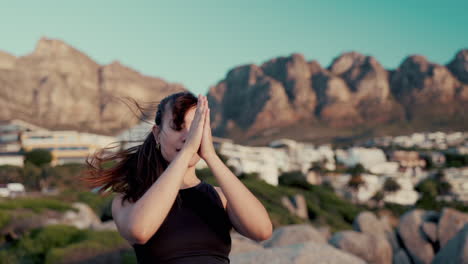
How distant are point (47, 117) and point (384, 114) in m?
101

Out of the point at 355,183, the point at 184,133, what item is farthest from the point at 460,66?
the point at 184,133

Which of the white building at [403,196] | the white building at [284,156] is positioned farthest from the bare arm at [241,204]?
the white building at [284,156]

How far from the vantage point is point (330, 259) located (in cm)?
560

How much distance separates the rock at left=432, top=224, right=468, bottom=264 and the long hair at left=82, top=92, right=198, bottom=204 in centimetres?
691

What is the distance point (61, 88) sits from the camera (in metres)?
138

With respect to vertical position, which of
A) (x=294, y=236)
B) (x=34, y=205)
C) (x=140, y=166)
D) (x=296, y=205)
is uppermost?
(x=140, y=166)

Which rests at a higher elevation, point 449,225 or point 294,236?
point 294,236

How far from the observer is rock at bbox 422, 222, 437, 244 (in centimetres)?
1305

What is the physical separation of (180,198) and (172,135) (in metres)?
0.30

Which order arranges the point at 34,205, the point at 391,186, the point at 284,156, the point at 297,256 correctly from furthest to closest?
the point at 284,156
the point at 391,186
the point at 34,205
the point at 297,256

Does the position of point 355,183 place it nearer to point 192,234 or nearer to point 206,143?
point 192,234

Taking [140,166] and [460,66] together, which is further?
[460,66]

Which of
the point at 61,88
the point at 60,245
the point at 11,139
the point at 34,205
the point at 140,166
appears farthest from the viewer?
the point at 61,88

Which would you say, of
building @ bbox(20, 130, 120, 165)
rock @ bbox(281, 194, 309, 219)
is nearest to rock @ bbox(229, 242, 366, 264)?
rock @ bbox(281, 194, 309, 219)
